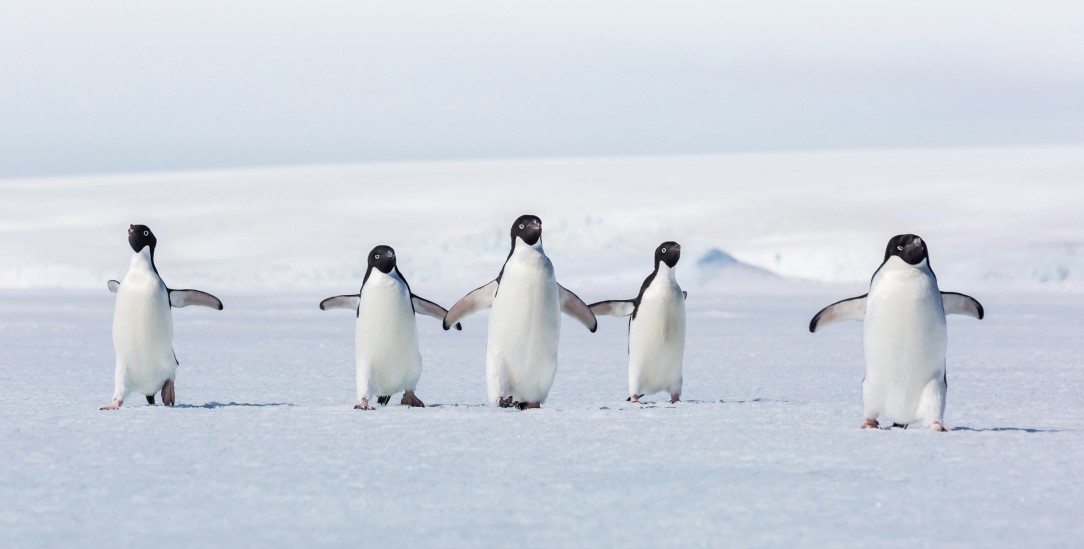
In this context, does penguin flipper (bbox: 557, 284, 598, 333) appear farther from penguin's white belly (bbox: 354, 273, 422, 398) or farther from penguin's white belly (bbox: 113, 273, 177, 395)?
penguin's white belly (bbox: 113, 273, 177, 395)

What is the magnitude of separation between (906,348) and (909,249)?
0.37m

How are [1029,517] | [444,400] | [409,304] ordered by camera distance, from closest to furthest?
[1029,517], [409,304], [444,400]

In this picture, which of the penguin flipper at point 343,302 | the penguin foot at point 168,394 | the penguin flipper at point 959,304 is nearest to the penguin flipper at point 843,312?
the penguin flipper at point 959,304

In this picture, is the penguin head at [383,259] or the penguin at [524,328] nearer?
the penguin at [524,328]

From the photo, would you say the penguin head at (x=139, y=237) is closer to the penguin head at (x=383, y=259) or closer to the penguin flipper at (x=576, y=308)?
the penguin head at (x=383, y=259)

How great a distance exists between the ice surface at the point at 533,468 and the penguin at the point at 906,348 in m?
0.13

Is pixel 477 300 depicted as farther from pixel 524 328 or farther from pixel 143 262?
pixel 143 262

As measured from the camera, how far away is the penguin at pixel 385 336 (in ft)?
17.6

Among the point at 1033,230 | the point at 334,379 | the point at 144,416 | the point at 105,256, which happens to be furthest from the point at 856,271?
the point at 144,416

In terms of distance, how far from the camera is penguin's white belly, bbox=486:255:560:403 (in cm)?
526

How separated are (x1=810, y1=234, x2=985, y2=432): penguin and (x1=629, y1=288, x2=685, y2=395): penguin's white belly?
1.31 m

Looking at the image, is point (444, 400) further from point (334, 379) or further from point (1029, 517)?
point (1029, 517)

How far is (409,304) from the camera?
5.46 metres

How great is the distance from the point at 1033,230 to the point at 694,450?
104 feet
